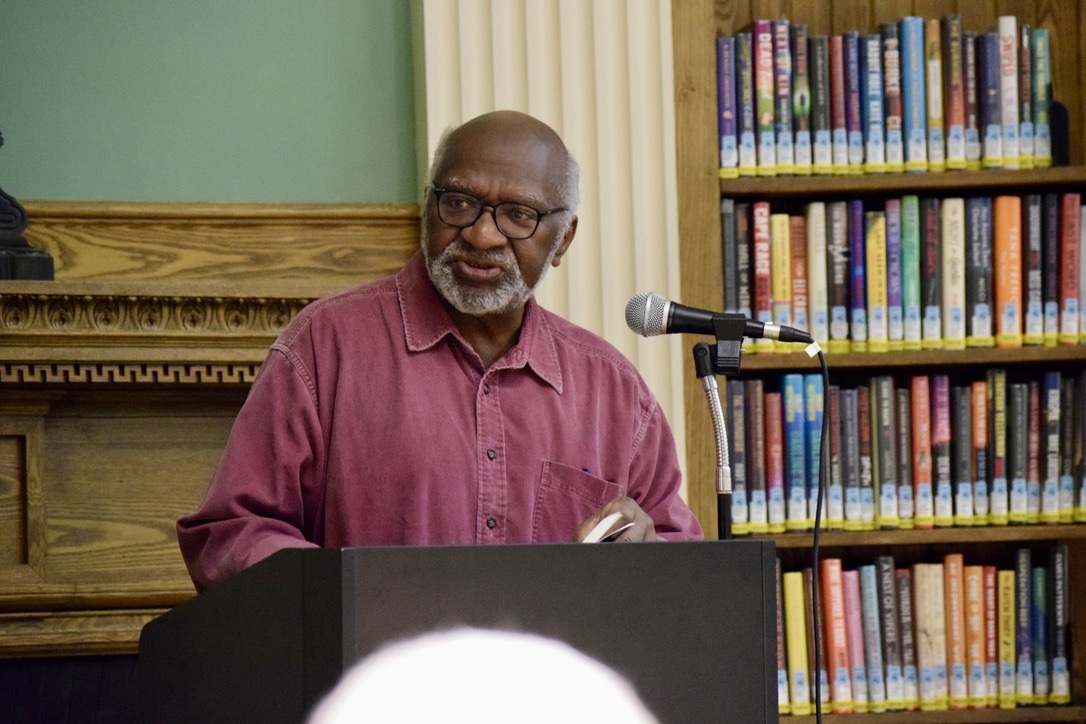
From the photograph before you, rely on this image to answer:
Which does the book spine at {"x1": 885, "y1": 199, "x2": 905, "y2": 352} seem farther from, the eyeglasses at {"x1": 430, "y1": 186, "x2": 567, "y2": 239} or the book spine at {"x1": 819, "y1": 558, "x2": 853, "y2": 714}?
the eyeglasses at {"x1": 430, "y1": 186, "x2": 567, "y2": 239}

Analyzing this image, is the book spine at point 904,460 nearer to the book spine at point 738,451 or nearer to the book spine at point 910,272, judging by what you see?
the book spine at point 910,272

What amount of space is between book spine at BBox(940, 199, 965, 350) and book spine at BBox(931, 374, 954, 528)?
0.10 m

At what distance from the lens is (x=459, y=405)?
1.80 m

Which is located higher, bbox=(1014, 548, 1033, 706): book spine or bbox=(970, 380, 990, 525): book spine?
bbox=(970, 380, 990, 525): book spine

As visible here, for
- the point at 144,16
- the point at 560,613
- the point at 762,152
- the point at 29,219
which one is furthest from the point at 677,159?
the point at 560,613

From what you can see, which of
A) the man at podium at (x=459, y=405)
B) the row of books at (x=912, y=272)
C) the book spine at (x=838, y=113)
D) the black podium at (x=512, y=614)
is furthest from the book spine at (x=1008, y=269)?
the black podium at (x=512, y=614)

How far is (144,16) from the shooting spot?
103 inches

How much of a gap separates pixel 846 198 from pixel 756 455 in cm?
60

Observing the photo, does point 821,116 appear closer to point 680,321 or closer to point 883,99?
point 883,99

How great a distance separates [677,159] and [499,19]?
1.48 feet

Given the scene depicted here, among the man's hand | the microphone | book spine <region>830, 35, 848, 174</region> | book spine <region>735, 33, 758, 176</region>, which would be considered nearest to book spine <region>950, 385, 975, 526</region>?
book spine <region>830, 35, 848, 174</region>

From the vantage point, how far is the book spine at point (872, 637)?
275 centimetres

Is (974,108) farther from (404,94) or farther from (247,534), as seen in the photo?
(247,534)

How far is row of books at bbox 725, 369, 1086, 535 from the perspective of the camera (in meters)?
2.75
